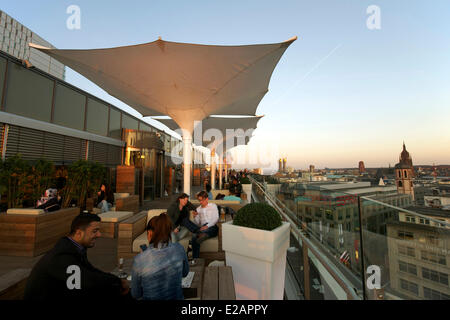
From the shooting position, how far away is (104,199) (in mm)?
7223

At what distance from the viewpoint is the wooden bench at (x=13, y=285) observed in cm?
152

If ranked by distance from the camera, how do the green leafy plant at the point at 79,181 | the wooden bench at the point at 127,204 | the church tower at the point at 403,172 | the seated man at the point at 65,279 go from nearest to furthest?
the seated man at the point at 65,279 → the green leafy plant at the point at 79,181 → the wooden bench at the point at 127,204 → the church tower at the point at 403,172

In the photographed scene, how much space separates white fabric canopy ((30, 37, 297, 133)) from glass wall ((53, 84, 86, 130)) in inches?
140

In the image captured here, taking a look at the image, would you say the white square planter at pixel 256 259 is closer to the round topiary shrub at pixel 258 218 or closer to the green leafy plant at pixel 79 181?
the round topiary shrub at pixel 258 218

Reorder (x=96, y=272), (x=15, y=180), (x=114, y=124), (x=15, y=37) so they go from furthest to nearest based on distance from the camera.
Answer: (x=15, y=37) < (x=114, y=124) < (x=15, y=180) < (x=96, y=272)

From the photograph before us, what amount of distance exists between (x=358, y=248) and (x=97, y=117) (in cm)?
1325

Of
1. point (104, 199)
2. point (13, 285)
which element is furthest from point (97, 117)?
point (13, 285)

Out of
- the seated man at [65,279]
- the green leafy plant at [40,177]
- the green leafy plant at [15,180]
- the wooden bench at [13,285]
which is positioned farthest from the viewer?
the green leafy plant at [40,177]

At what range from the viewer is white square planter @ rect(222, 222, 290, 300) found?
7.04 feet

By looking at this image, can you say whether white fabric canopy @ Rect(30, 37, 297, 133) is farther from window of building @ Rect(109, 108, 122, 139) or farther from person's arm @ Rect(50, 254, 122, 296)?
window of building @ Rect(109, 108, 122, 139)

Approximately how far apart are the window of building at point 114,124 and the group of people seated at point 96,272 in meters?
12.5

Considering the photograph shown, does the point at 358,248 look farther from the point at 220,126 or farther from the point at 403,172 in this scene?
the point at 403,172

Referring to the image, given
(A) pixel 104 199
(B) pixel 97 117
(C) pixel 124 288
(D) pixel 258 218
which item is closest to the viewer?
(C) pixel 124 288

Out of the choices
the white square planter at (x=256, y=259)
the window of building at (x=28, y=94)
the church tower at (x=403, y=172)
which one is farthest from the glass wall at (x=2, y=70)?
the church tower at (x=403, y=172)
